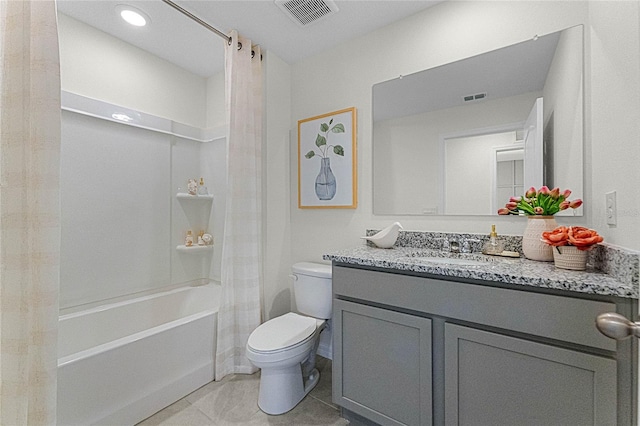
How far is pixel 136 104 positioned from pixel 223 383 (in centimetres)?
226

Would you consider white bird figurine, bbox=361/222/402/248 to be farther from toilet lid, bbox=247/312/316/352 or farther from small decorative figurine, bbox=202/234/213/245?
small decorative figurine, bbox=202/234/213/245

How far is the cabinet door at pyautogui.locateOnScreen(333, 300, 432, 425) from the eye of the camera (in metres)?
1.23

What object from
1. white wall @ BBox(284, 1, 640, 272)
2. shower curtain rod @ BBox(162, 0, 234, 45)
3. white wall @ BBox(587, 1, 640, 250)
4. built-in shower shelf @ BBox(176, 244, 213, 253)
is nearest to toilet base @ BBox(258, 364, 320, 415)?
white wall @ BBox(284, 1, 640, 272)

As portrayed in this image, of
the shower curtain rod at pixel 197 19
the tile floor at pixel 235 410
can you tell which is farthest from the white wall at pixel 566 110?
the shower curtain rod at pixel 197 19

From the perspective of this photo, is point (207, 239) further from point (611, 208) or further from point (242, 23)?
point (611, 208)

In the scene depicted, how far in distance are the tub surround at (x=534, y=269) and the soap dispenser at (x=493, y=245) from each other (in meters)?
0.03

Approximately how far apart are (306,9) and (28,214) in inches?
71.3

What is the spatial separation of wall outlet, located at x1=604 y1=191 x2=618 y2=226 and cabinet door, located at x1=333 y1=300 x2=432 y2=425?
782mm

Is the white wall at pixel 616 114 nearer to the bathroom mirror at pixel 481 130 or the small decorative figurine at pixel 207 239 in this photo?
the bathroom mirror at pixel 481 130

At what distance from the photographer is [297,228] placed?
2.41 metres

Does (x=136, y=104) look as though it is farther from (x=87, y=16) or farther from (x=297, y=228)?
(x=297, y=228)

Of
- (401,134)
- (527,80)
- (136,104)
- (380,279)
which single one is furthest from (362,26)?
(136,104)

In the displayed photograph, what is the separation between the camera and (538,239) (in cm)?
132

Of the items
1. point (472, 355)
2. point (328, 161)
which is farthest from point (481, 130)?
point (472, 355)
